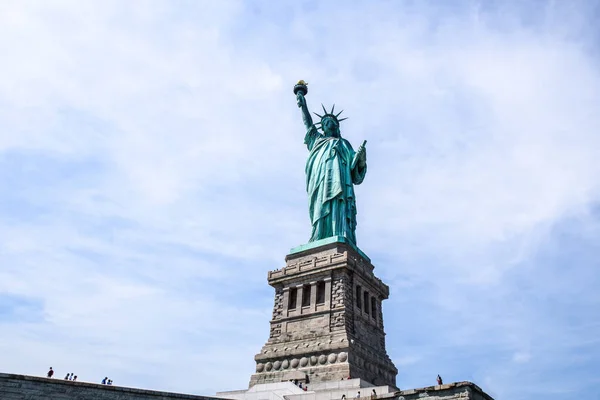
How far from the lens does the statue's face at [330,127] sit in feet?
127

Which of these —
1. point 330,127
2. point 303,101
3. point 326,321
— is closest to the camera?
point 326,321

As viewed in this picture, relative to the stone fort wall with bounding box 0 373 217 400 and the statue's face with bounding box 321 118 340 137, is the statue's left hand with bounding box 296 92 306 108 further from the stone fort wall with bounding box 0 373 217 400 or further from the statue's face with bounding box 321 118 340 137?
the stone fort wall with bounding box 0 373 217 400

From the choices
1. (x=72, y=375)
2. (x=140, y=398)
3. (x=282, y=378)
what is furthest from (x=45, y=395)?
(x=282, y=378)

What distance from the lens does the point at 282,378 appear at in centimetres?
2864

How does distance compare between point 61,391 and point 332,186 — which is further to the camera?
point 332,186

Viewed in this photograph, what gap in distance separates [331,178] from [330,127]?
206 inches

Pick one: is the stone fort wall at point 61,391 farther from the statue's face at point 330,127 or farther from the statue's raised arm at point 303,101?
the statue's raised arm at point 303,101

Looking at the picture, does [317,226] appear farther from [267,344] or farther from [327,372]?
[327,372]

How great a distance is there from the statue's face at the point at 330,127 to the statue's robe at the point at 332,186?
73 cm

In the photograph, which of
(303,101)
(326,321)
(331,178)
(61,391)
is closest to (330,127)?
(303,101)

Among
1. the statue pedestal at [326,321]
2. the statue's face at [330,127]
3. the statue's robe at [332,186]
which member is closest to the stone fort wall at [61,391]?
the statue pedestal at [326,321]

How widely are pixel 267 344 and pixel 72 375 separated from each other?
11.9 meters

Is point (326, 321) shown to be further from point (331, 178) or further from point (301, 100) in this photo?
point (301, 100)

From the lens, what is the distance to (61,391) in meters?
17.6
